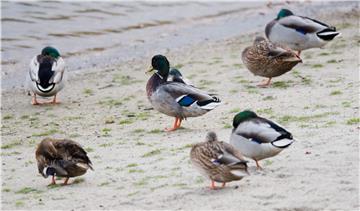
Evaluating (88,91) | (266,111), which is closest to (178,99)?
(266,111)

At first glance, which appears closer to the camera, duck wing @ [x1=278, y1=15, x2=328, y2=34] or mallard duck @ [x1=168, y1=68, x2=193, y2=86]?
mallard duck @ [x1=168, y1=68, x2=193, y2=86]

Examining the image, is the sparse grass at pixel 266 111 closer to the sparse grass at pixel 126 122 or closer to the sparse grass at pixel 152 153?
the sparse grass at pixel 126 122

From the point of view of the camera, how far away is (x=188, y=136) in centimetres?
992

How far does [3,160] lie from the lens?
947 cm

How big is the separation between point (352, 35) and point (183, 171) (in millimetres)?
8400

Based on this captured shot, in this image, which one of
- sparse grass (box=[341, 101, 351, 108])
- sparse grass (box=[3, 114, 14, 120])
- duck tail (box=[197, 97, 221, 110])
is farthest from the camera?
sparse grass (box=[3, 114, 14, 120])

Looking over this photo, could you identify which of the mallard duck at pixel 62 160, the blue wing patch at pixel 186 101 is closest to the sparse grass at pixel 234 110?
the blue wing patch at pixel 186 101

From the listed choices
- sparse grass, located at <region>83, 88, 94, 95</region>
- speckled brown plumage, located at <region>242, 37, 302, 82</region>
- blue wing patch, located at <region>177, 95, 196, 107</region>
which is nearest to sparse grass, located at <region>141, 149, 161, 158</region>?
blue wing patch, located at <region>177, 95, 196, 107</region>

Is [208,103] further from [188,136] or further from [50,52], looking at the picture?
[50,52]

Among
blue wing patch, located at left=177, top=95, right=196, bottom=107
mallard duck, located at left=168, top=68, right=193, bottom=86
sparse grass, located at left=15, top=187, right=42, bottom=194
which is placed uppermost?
mallard duck, located at left=168, top=68, right=193, bottom=86

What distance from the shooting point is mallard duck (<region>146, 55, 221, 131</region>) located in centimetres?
1023

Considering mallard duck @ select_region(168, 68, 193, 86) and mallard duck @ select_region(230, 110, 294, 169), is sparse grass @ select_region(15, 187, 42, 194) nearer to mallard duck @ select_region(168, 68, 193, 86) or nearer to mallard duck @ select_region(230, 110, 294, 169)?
mallard duck @ select_region(230, 110, 294, 169)

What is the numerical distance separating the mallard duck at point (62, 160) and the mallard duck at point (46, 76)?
446 cm

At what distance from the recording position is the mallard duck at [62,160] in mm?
8133
